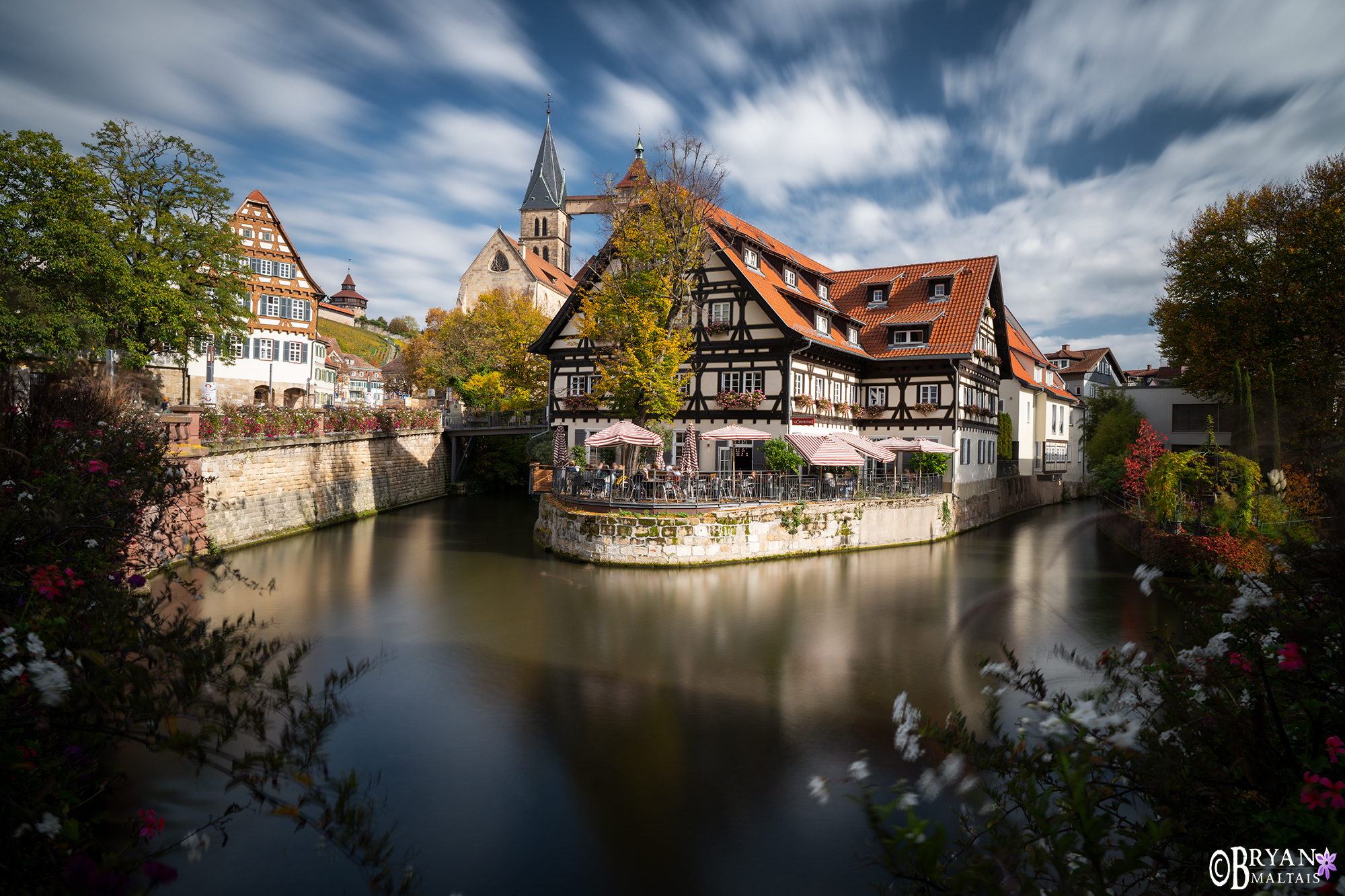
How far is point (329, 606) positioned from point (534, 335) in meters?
30.2

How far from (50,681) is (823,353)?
2504 centimetres

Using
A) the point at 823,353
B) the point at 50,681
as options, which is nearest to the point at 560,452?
the point at 823,353

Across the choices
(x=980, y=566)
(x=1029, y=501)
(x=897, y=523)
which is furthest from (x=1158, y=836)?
(x=1029, y=501)

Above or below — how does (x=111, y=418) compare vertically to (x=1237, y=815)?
above

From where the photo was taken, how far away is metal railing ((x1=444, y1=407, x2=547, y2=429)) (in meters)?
36.3

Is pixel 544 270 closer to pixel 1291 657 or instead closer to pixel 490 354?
pixel 490 354

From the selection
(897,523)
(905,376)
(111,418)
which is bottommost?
(897,523)

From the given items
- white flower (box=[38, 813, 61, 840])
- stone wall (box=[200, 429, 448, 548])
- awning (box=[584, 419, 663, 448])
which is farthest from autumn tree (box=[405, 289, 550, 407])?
white flower (box=[38, 813, 61, 840])

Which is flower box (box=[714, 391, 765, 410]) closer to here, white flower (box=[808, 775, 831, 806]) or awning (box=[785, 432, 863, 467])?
awning (box=[785, 432, 863, 467])

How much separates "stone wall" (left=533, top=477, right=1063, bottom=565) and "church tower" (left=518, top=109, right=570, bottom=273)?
6065 centimetres

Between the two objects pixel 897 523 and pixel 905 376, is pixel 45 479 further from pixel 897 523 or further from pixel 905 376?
pixel 905 376

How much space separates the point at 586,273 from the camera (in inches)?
1028

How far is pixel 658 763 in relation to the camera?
26.1 ft

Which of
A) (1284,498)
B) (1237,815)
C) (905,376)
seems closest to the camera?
(1237,815)
